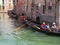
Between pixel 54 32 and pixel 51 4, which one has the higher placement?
pixel 51 4

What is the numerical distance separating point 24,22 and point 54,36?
25.4ft

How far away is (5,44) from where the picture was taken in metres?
14.7

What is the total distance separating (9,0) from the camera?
56.3 metres

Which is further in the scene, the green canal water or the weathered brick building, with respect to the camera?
the weathered brick building

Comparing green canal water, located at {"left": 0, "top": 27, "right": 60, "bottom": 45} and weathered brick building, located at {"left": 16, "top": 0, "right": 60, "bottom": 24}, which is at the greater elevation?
weathered brick building, located at {"left": 16, "top": 0, "right": 60, "bottom": 24}

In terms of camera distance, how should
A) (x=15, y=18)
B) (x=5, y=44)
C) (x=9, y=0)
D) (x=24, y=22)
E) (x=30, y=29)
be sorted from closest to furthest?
1. (x=5, y=44)
2. (x=30, y=29)
3. (x=24, y=22)
4. (x=15, y=18)
5. (x=9, y=0)

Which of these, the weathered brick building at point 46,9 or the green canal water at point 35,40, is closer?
the green canal water at point 35,40

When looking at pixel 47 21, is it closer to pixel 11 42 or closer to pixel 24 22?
pixel 24 22

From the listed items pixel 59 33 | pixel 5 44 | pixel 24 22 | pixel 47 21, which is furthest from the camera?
pixel 24 22

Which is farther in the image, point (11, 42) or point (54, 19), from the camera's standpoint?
point (54, 19)

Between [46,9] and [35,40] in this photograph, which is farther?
[46,9]

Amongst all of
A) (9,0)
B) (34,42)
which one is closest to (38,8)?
(34,42)

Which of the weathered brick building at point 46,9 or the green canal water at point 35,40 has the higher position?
the weathered brick building at point 46,9

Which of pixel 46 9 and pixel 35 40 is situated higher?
pixel 46 9
